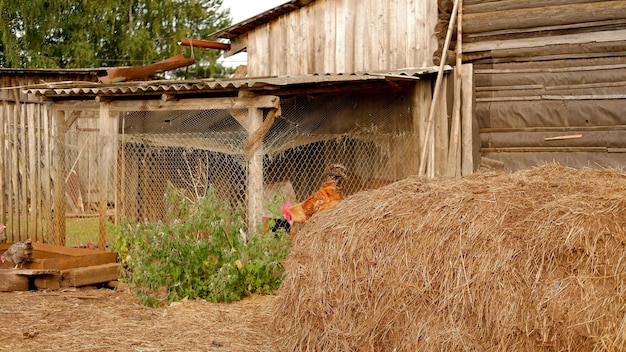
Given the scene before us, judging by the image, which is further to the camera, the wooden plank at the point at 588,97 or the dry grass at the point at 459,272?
the wooden plank at the point at 588,97

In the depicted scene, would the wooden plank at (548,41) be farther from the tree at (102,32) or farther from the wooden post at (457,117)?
the tree at (102,32)

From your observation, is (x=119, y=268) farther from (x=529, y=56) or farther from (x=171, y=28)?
(x=171, y=28)

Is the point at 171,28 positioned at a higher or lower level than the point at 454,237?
higher

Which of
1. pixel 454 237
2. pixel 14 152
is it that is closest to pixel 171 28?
pixel 14 152

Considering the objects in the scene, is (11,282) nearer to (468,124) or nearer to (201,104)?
(201,104)

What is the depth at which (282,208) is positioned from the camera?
26.0 feet

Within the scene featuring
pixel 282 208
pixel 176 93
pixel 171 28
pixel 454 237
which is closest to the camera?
pixel 454 237

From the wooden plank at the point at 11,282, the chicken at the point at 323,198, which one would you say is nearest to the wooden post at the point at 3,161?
the wooden plank at the point at 11,282

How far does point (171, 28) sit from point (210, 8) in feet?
6.61

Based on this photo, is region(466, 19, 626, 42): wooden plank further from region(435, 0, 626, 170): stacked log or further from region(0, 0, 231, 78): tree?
region(0, 0, 231, 78): tree

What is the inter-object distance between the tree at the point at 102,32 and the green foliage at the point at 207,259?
1887cm

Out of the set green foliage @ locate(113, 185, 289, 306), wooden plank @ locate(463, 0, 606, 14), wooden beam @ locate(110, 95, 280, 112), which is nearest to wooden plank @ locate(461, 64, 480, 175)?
wooden plank @ locate(463, 0, 606, 14)

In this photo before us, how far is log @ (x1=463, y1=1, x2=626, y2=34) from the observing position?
29.4ft

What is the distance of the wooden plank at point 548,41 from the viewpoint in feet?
29.2
